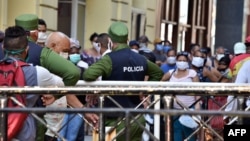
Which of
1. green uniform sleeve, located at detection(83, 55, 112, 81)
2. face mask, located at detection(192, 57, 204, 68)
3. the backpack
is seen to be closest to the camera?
the backpack

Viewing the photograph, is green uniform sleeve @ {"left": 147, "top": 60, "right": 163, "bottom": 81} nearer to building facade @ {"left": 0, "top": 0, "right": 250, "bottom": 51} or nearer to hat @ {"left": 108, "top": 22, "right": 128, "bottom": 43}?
hat @ {"left": 108, "top": 22, "right": 128, "bottom": 43}

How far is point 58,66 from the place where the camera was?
27.9 ft

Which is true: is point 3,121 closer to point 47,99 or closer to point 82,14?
point 47,99

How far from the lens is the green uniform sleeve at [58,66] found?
8500 mm

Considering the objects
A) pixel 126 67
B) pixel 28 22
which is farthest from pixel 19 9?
pixel 28 22

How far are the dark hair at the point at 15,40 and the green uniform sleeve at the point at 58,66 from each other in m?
0.79

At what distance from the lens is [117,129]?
6984mm

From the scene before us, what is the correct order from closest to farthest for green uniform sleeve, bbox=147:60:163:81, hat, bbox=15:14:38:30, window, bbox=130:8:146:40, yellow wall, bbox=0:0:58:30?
hat, bbox=15:14:38:30 → green uniform sleeve, bbox=147:60:163:81 → yellow wall, bbox=0:0:58:30 → window, bbox=130:8:146:40

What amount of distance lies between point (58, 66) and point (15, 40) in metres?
0.95

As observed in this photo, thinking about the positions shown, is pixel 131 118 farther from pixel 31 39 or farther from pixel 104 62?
pixel 104 62

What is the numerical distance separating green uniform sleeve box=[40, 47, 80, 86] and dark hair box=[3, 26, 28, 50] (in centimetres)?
79

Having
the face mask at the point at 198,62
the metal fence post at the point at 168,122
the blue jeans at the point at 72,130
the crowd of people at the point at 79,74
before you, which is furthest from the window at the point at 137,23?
A: the metal fence post at the point at 168,122

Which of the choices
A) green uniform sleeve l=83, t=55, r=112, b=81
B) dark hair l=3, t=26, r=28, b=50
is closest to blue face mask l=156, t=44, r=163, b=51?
green uniform sleeve l=83, t=55, r=112, b=81

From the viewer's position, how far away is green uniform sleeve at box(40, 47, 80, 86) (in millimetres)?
8500
